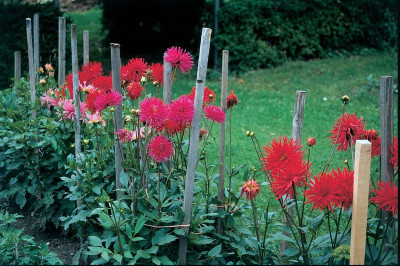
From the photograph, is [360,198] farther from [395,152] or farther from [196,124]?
[196,124]

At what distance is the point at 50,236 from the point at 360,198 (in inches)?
82.7

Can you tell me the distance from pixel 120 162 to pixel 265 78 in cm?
627

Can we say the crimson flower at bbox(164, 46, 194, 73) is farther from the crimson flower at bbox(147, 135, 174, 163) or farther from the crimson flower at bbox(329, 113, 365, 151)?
the crimson flower at bbox(329, 113, 365, 151)

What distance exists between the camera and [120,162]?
7.70ft

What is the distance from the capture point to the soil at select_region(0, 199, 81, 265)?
2760 millimetres

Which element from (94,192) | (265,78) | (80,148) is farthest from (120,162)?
(265,78)

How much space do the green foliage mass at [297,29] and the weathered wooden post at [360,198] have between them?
7.31 metres

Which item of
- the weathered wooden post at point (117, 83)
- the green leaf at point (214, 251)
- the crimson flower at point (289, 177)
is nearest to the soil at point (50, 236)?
the weathered wooden post at point (117, 83)

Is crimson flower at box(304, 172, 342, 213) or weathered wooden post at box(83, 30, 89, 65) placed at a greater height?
weathered wooden post at box(83, 30, 89, 65)

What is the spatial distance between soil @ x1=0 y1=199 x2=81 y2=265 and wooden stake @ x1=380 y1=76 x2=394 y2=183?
5.55 feet

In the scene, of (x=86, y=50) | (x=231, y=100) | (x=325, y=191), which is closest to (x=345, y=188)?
(x=325, y=191)

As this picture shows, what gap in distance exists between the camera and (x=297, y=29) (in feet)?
31.5

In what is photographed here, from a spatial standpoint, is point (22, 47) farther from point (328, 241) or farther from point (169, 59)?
point (328, 241)

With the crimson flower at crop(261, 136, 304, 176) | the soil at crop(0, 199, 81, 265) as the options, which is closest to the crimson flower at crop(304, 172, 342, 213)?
the crimson flower at crop(261, 136, 304, 176)
